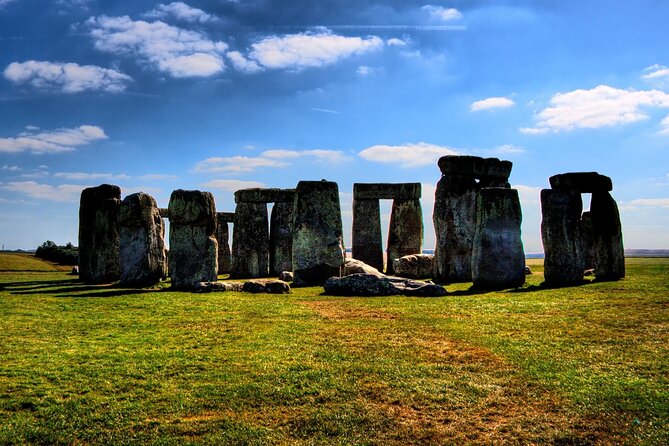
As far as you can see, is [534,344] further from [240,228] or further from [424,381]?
[240,228]

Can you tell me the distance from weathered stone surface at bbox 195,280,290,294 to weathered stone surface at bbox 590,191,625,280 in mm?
8945

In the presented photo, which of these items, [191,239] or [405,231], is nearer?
[191,239]

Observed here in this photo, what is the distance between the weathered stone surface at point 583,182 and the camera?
1543 cm

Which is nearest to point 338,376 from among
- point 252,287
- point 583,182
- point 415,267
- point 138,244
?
point 252,287

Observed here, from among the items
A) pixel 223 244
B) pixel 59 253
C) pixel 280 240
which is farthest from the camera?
pixel 59 253

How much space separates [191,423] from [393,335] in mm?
3662

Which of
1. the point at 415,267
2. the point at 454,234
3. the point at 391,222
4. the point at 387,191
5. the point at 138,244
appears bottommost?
the point at 415,267

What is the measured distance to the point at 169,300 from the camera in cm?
1180

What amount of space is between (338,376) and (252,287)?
26.4 feet

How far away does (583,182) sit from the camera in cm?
1548

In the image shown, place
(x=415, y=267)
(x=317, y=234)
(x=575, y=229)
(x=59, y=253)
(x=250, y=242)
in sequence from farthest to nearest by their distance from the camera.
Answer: (x=59, y=253) < (x=250, y=242) < (x=415, y=267) < (x=317, y=234) < (x=575, y=229)

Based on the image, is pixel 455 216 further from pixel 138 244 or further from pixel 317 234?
pixel 138 244

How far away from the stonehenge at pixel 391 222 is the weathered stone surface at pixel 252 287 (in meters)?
10.7

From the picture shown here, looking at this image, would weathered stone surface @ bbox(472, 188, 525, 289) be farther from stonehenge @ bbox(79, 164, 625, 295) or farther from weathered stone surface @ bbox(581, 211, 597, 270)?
weathered stone surface @ bbox(581, 211, 597, 270)
